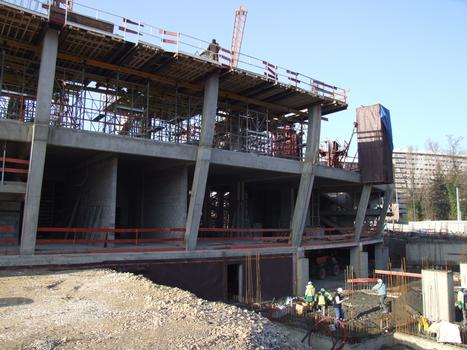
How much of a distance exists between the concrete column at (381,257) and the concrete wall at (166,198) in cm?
1961

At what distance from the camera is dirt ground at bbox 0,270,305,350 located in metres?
7.27

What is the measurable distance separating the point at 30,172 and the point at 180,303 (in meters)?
8.00

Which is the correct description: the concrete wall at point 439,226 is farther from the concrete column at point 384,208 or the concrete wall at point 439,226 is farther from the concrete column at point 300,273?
the concrete column at point 300,273

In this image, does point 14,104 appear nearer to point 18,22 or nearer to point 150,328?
point 18,22

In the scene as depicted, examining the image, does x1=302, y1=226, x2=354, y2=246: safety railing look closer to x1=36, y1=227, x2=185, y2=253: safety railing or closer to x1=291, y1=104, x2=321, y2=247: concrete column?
x1=291, y1=104, x2=321, y2=247: concrete column

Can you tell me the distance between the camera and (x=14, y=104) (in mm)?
22203

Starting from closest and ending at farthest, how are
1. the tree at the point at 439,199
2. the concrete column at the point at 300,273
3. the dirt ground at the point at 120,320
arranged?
the dirt ground at the point at 120,320 < the concrete column at the point at 300,273 < the tree at the point at 439,199

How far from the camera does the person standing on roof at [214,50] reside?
1848 cm

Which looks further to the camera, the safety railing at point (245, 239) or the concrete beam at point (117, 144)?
the safety railing at point (245, 239)

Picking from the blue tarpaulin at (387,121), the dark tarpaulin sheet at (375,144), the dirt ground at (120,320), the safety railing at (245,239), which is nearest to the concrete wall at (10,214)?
the dirt ground at (120,320)

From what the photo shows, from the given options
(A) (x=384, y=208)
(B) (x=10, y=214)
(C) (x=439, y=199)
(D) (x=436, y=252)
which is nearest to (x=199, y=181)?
(B) (x=10, y=214)

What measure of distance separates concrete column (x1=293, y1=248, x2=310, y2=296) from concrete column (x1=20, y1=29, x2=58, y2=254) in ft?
44.4

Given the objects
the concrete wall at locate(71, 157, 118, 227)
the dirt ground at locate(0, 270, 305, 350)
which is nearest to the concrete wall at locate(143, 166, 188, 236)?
the concrete wall at locate(71, 157, 118, 227)

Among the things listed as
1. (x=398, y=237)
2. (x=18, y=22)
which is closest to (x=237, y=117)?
(x=18, y=22)
